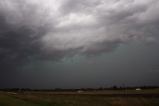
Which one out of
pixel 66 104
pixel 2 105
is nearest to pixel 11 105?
pixel 2 105

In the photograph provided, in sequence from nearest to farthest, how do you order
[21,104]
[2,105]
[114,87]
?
[2,105]
[21,104]
[114,87]

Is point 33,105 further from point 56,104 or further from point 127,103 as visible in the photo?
point 127,103

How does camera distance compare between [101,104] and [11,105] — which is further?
[101,104]

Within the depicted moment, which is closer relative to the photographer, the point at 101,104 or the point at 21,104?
the point at 21,104

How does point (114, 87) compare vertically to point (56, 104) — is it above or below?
above

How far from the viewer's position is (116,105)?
1932 inches

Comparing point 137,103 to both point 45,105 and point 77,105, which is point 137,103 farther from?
point 45,105

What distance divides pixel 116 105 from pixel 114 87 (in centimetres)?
8900

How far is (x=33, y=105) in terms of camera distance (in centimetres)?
4347

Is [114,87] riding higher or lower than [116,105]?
higher

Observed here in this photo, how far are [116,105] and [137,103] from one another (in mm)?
4596

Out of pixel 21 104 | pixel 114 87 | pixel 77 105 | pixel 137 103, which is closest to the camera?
pixel 21 104

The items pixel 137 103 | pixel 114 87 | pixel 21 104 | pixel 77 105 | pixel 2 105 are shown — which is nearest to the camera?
pixel 2 105

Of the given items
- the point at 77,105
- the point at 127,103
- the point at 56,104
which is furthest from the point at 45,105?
the point at 127,103
